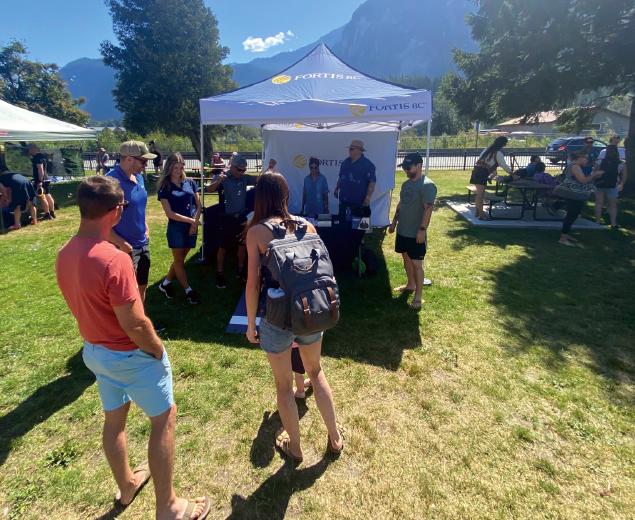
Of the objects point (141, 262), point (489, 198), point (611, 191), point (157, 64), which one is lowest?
point (489, 198)

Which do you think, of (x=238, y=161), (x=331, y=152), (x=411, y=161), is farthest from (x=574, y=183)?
(x=238, y=161)

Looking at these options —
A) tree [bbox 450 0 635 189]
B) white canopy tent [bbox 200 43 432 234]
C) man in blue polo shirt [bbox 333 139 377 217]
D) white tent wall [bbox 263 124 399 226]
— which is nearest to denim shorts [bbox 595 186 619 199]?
white tent wall [bbox 263 124 399 226]

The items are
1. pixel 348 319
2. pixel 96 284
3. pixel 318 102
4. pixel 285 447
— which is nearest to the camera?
pixel 96 284

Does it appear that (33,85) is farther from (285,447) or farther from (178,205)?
(285,447)

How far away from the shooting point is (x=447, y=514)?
2.17m

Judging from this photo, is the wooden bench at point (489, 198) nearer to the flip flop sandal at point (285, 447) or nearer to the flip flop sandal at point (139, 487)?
the flip flop sandal at point (285, 447)

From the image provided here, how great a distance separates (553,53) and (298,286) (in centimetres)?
1316

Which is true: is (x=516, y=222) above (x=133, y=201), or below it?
below

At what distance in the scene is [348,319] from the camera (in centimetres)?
438

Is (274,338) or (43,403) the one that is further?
(43,403)

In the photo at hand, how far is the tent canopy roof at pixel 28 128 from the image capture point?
905 centimetres

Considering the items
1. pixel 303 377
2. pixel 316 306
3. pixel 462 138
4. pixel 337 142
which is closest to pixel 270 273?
pixel 316 306

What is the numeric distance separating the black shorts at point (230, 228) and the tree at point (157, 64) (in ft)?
50.7

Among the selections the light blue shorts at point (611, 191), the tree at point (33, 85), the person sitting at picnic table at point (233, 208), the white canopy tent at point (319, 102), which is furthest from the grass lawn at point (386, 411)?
the tree at point (33, 85)
